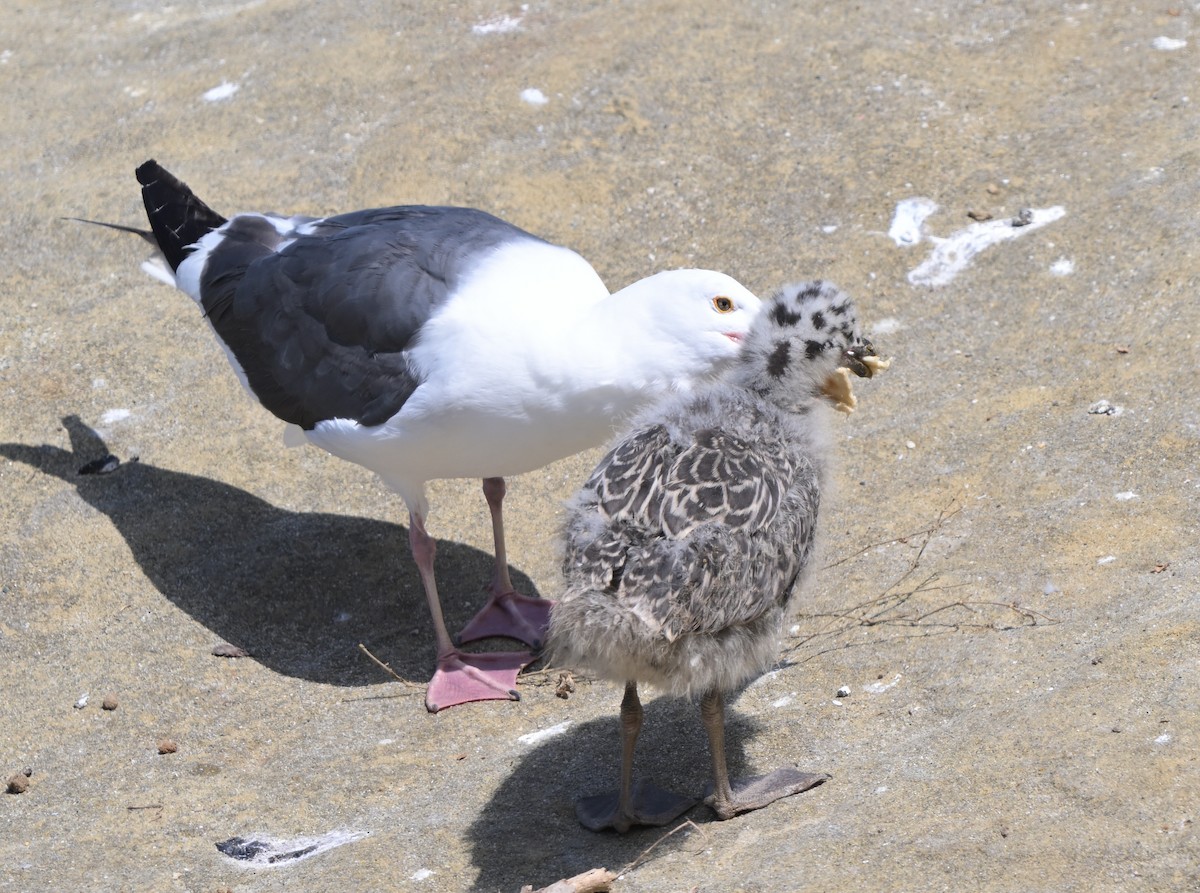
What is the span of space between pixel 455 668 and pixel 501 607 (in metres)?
0.60

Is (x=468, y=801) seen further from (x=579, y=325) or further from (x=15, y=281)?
(x=15, y=281)

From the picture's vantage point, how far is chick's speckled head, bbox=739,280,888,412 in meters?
4.71

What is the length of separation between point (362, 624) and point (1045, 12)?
20.1 ft

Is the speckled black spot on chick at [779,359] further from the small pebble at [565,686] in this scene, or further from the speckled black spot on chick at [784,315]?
the small pebble at [565,686]

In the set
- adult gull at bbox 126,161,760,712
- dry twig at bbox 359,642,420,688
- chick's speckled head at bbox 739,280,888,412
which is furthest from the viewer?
dry twig at bbox 359,642,420,688

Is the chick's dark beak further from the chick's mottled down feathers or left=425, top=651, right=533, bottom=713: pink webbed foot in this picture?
left=425, top=651, right=533, bottom=713: pink webbed foot

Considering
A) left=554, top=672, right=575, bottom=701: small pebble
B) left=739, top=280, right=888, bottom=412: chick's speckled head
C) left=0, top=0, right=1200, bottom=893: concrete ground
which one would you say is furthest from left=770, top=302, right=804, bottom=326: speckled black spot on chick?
left=554, top=672, right=575, bottom=701: small pebble

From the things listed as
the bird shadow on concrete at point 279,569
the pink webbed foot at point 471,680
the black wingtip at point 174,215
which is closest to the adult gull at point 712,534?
the pink webbed foot at point 471,680

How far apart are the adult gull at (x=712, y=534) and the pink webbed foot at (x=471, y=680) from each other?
1126 mm

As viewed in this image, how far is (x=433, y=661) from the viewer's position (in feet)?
20.0

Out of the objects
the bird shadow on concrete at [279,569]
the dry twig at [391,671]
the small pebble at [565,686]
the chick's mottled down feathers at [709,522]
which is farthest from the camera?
the bird shadow on concrete at [279,569]

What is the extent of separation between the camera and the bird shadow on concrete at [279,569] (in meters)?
6.16

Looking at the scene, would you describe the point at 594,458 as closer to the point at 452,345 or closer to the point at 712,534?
the point at 452,345

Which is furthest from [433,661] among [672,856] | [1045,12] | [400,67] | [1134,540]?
[1045,12]
